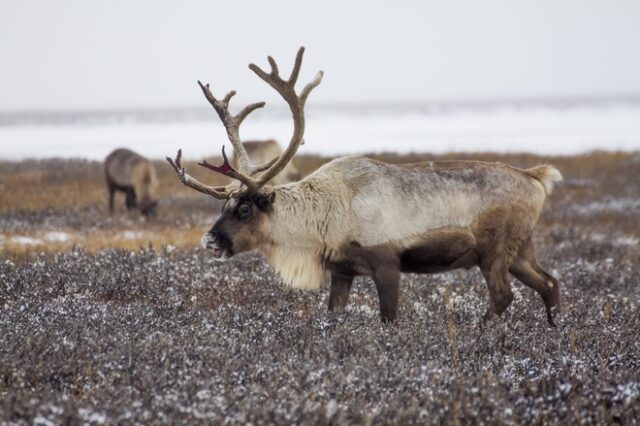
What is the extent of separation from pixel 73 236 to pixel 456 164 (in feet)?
24.7

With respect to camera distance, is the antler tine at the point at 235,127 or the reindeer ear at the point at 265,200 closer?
the reindeer ear at the point at 265,200

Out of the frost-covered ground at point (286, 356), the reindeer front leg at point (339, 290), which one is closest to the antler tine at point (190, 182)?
the frost-covered ground at point (286, 356)

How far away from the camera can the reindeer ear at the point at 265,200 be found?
21.0 feet

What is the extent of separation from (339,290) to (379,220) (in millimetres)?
737

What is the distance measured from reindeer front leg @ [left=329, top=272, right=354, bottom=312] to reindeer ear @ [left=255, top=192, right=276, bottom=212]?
0.79m

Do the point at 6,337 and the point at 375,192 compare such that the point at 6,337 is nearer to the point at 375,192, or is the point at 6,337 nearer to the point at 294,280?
the point at 294,280

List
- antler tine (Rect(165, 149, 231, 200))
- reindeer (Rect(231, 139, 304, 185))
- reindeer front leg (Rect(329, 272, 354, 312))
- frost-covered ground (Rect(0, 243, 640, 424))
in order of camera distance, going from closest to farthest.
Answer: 1. frost-covered ground (Rect(0, 243, 640, 424))
2. antler tine (Rect(165, 149, 231, 200))
3. reindeer front leg (Rect(329, 272, 354, 312))
4. reindeer (Rect(231, 139, 304, 185))

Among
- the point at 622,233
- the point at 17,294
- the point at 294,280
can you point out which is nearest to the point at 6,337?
the point at 17,294

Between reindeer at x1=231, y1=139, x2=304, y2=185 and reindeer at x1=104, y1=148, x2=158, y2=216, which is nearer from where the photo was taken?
reindeer at x1=231, y1=139, x2=304, y2=185

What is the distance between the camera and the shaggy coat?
605cm

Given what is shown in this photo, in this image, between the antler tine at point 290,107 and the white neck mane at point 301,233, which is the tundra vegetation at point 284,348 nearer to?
the white neck mane at point 301,233

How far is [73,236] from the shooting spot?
11984mm

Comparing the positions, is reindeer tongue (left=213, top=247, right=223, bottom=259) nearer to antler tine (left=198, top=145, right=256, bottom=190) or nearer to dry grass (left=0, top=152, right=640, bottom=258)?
antler tine (left=198, top=145, right=256, bottom=190)

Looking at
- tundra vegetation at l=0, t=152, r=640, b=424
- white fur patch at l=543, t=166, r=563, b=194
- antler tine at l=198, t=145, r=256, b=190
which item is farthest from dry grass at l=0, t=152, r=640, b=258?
white fur patch at l=543, t=166, r=563, b=194
